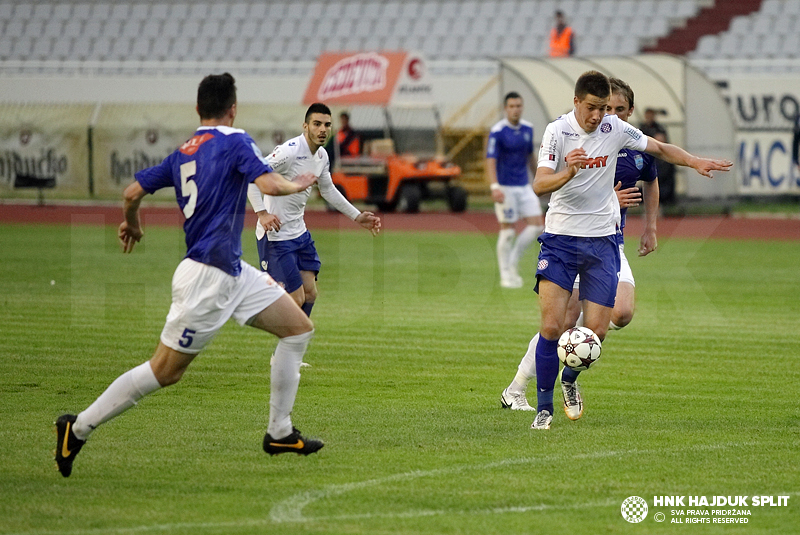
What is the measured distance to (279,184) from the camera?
5.82 m

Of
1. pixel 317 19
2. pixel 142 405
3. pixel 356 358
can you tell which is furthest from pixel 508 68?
pixel 142 405

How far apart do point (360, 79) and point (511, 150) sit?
15.1 metres

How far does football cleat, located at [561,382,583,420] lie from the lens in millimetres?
7336

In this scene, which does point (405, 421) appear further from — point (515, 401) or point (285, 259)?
point (285, 259)

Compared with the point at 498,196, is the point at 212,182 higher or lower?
higher

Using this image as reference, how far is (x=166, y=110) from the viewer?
30500 mm

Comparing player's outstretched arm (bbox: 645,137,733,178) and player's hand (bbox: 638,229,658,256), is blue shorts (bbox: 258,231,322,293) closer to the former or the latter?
player's hand (bbox: 638,229,658,256)

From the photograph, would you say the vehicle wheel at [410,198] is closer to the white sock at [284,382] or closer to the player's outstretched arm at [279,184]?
the white sock at [284,382]

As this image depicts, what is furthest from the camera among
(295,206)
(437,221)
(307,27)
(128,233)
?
(307,27)

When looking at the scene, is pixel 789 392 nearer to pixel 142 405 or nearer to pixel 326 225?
pixel 142 405

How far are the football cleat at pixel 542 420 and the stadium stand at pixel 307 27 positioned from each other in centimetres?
2619

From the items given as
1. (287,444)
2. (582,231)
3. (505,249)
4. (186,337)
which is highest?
(582,231)

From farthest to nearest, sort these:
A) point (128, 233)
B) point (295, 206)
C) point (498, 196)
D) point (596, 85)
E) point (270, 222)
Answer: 1. point (498, 196)
2. point (295, 206)
3. point (270, 222)
4. point (596, 85)
5. point (128, 233)

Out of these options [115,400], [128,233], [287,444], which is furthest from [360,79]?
[115,400]
